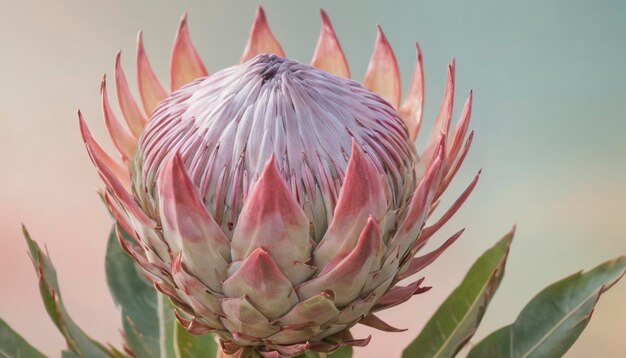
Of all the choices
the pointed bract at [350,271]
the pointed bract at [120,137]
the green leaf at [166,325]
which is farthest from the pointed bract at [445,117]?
the green leaf at [166,325]

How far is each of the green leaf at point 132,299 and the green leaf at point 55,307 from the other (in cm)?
10

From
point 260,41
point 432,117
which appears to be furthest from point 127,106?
point 432,117

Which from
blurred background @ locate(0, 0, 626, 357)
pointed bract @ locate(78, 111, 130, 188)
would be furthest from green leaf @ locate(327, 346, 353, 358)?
blurred background @ locate(0, 0, 626, 357)

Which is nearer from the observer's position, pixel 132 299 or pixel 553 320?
pixel 553 320

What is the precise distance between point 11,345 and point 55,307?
0.13 metres

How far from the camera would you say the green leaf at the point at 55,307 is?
3.12 ft

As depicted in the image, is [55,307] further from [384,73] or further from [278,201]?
[384,73]

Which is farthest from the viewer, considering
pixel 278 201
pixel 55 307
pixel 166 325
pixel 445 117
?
pixel 166 325

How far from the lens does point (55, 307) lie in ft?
3.15

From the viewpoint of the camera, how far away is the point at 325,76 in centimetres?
88

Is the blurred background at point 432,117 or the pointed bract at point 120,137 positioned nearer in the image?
the pointed bract at point 120,137

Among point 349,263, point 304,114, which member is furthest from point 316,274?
point 304,114

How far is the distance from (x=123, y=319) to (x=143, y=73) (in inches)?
16.5

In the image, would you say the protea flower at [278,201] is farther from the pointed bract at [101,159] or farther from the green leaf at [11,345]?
the green leaf at [11,345]
